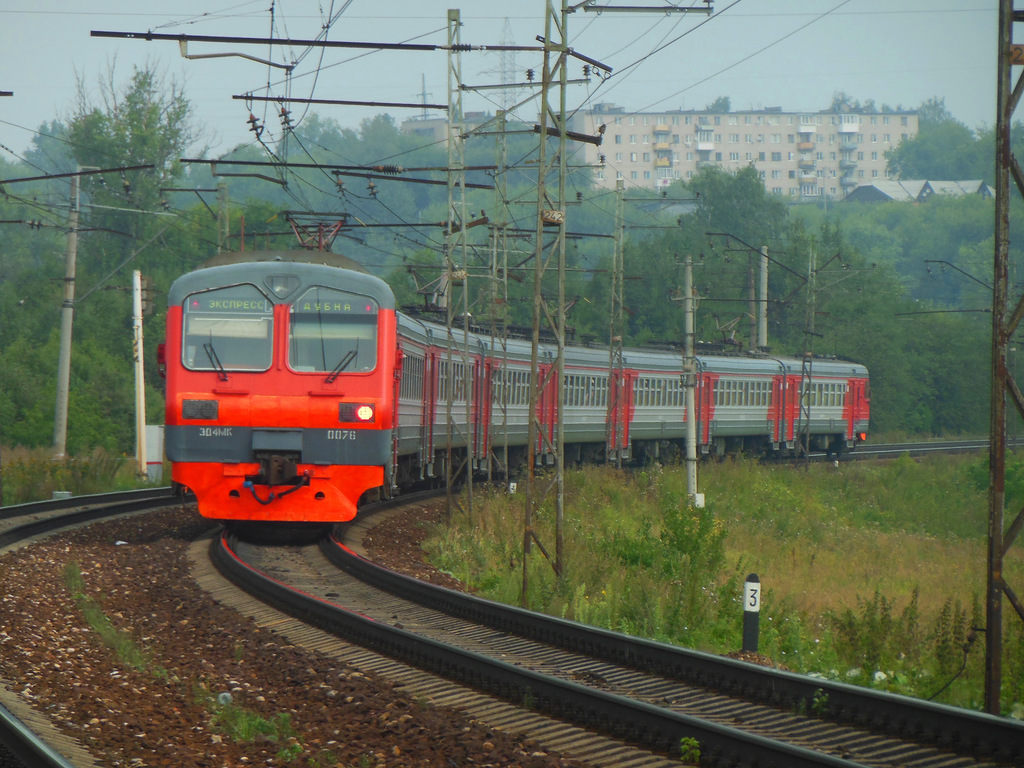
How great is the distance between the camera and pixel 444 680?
27.6ft

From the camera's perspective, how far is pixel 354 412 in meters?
13.9

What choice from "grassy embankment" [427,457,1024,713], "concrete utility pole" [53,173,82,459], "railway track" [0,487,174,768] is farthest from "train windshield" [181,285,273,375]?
"concrete utility pole" [53,173,82,459]

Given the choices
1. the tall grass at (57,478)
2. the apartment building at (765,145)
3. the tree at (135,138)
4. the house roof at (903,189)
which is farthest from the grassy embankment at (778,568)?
the apartment building at (765,145)

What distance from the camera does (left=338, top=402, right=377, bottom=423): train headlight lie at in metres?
13.9

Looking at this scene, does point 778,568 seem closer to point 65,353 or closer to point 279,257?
point 279,257

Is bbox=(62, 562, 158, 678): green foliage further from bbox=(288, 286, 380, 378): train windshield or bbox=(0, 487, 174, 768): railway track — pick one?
bbox=(288, 286, 380, 378): train windshield

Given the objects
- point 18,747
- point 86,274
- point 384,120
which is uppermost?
point 384,120

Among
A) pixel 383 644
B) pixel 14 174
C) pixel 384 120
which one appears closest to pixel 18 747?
pixel 383 644

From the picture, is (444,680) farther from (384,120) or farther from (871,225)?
(384,120)

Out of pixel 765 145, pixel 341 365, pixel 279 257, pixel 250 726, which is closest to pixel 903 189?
pixel 765 145

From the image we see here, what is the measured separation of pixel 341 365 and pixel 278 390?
0.78 meters

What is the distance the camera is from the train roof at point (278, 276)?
14.0 meters

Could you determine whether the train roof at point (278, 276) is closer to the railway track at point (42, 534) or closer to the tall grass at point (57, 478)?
the railway track at point (42, 534)

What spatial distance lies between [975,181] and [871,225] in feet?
76.3
